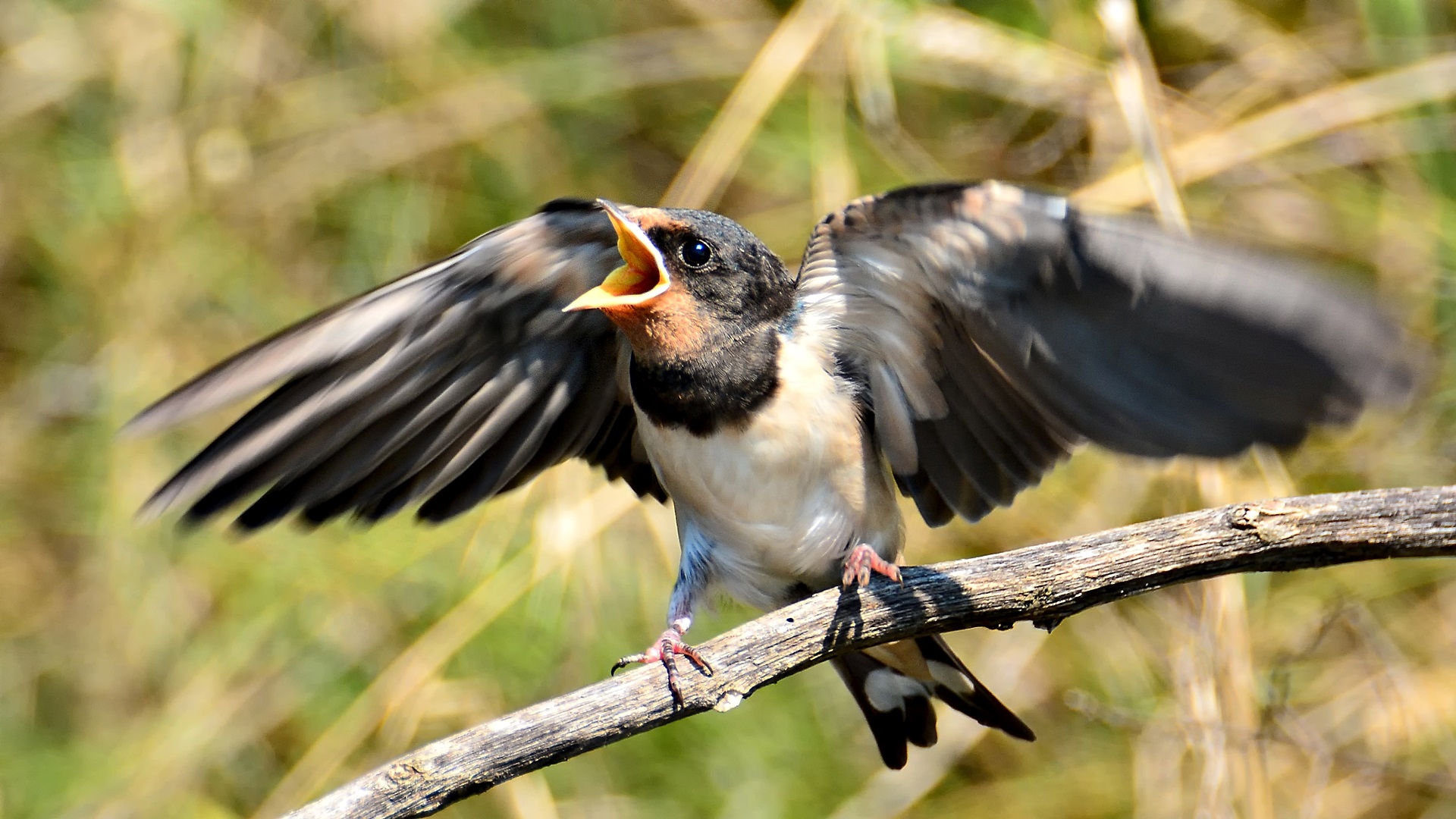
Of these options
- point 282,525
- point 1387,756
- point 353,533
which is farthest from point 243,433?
point 1387,756

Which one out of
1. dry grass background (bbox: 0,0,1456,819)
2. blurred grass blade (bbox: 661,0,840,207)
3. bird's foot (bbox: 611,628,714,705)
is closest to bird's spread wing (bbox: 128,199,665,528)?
bird's foot (bbox: 611,628,714,705)

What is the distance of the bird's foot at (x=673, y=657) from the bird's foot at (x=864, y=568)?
0.30 metres

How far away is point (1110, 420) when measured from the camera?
2.26 meters

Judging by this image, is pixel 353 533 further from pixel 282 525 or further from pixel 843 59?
pixel 843 59

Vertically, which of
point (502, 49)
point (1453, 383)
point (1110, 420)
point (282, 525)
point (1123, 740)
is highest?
point (1110, 420)

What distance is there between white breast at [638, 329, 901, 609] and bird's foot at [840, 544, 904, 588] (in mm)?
186

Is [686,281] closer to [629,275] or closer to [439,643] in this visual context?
[629,275]

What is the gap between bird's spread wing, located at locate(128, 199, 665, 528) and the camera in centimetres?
253

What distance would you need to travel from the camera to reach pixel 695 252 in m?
2.60

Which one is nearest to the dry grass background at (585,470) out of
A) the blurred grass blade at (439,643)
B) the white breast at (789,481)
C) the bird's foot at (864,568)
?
the blurred grass blade at (439,643)

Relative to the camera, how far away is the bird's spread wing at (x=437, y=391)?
253 centimetres

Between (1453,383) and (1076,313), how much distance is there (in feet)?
6.52

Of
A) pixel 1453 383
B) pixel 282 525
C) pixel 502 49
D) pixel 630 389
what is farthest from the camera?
pixel 502 49

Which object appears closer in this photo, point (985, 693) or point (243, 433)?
point (243, 433)
